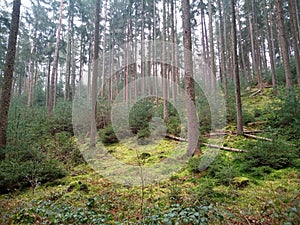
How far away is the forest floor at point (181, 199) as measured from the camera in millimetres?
3377

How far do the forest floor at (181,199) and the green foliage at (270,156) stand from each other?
0.15ft

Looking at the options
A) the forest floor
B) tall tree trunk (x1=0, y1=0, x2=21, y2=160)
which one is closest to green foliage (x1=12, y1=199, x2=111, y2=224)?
the forest floor

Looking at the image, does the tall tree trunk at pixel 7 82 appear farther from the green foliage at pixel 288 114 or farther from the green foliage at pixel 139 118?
the green foliage at pixel 288 114

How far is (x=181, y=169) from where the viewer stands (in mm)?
7117

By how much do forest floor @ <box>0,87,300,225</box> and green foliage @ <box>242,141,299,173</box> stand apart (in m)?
0.05

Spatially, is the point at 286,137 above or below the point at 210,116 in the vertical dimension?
below

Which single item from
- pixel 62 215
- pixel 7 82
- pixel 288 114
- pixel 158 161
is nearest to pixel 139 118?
pixel 158 161

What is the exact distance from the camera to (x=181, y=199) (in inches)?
186

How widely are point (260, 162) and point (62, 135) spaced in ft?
30.0

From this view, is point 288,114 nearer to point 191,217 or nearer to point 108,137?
point 191,217

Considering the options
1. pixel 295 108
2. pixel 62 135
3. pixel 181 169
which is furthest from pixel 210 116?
pixel 62 135

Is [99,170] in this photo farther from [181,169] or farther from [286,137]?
[286,137]

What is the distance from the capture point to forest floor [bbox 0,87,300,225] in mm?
3377

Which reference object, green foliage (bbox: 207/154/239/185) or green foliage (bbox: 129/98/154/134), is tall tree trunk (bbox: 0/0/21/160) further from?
green foliage (bbox: 207/154/239/185)
